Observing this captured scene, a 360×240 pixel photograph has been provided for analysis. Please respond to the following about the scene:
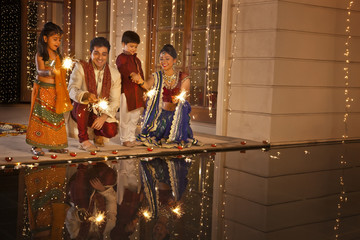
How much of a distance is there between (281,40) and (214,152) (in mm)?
1696

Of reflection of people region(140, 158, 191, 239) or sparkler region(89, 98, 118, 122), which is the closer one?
reflection of people region(140, 158, 191, 239)

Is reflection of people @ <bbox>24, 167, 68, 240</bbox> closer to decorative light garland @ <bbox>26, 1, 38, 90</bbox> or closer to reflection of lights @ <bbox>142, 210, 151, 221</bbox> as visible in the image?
reflection of lights @ <bbox>142, 210, 151, 221</bbox>

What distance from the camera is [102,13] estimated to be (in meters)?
9.40

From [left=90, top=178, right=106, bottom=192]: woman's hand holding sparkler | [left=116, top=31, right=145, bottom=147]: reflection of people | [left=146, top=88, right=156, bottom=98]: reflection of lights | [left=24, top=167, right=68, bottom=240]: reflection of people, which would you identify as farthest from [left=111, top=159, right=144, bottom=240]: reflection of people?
[left=146, top=88, right=156, bottom=98]: reflection of lights

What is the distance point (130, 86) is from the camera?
17.5 ft

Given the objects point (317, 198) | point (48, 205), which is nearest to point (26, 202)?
point (48, 205)

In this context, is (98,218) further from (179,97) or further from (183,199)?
(179,97)

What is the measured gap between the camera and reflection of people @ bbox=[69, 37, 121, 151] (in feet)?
16.1

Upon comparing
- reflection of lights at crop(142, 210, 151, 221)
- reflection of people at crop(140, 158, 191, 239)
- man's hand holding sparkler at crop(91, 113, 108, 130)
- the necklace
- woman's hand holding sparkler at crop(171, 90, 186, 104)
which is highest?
the necklace

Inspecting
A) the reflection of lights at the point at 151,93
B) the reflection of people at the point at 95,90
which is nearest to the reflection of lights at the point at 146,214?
the reflection of people at the point at 95,90

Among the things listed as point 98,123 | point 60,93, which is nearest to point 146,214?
point 60,93

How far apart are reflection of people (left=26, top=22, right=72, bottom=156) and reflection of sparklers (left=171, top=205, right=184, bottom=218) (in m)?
1.92

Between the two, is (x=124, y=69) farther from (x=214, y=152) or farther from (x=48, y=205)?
(x=48, y=205)

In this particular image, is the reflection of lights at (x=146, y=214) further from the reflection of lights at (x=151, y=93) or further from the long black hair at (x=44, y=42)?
the reflection of lights at (x=151, y=93)
